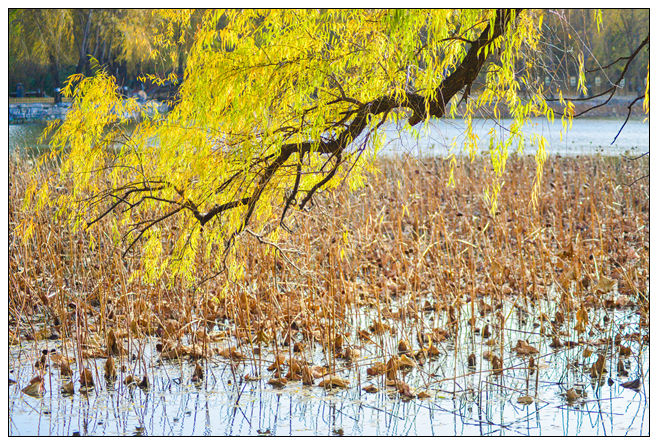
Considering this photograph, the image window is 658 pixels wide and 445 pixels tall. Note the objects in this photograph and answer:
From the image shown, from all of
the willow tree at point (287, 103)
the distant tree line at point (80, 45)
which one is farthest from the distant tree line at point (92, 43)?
the willow tree at point (287, 103)

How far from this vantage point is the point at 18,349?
3.04m

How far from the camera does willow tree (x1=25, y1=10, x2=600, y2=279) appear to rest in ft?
8.02

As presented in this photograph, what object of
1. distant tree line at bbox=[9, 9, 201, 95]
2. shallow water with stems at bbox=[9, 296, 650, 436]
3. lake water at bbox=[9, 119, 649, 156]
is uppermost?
distant tree line at bbox=[9, 9, 201, 95]

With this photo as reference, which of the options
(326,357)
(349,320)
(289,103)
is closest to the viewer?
(289,103)

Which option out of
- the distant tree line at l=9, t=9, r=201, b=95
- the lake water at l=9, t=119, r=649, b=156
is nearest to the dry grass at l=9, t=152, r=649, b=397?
the distant tree line at l=9, t=9, r=201, b=95

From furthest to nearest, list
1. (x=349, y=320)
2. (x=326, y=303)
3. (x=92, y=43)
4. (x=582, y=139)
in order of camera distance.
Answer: (x=582, y=139) < (x=92, y=43) < (x=349, y=320) < (x=326, y=303)

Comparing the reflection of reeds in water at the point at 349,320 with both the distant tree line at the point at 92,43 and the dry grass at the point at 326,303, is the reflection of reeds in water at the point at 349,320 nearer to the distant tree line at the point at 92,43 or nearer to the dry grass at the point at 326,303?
the dry grass at the point at 326,303

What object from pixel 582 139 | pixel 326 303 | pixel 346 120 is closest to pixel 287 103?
pixel 346 120

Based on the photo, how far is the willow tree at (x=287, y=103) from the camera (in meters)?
2.45

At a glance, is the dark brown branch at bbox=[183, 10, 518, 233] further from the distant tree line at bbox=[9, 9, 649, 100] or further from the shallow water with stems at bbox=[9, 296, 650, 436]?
the distant tree line at bbox=[9, 9, 649, 100]

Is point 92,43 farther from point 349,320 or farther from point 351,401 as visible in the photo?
point 351,401

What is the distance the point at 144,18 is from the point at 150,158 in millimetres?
1135

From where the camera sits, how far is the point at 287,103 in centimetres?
258

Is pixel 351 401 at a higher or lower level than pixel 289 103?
lower
